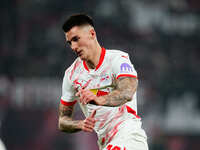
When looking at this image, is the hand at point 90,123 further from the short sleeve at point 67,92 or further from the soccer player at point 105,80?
the short sleeve at point 67,92

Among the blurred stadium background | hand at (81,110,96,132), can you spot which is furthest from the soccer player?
the blurred stadium background

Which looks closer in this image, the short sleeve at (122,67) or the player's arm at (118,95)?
the player's arm at (118,95)

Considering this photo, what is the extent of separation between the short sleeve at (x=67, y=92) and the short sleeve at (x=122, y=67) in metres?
0.61

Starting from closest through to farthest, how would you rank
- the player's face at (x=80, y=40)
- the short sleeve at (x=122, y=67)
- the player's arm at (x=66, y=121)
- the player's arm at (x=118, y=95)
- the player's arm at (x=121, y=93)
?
the player's arm at (x=118, y=95) < the player's arm at (x=121, y=93) < the short sleeve at (x=122, y=67) < the player's face at (x=80, y=40) < the player's arm at (x=66, y=121)

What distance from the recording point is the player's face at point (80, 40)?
13.8 ft

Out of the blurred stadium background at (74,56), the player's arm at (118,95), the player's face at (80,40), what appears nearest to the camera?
the player's arm at (118,95)

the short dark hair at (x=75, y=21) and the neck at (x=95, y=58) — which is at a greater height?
the short dark hair at (x=75, y=21)

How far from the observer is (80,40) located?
4.22 m

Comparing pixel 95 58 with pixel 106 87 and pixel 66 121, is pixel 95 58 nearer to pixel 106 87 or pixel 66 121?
pixel 106 87

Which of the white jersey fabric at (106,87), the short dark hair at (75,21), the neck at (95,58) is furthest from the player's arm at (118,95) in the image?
the short dark hair at (75,21)

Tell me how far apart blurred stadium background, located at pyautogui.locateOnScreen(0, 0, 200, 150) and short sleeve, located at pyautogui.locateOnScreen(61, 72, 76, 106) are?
875 centimetres

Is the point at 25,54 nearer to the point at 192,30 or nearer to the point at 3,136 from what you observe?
the point at 3,136

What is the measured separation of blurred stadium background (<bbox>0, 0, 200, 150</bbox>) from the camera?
1352 cm

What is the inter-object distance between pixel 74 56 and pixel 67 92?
32.3 ft
